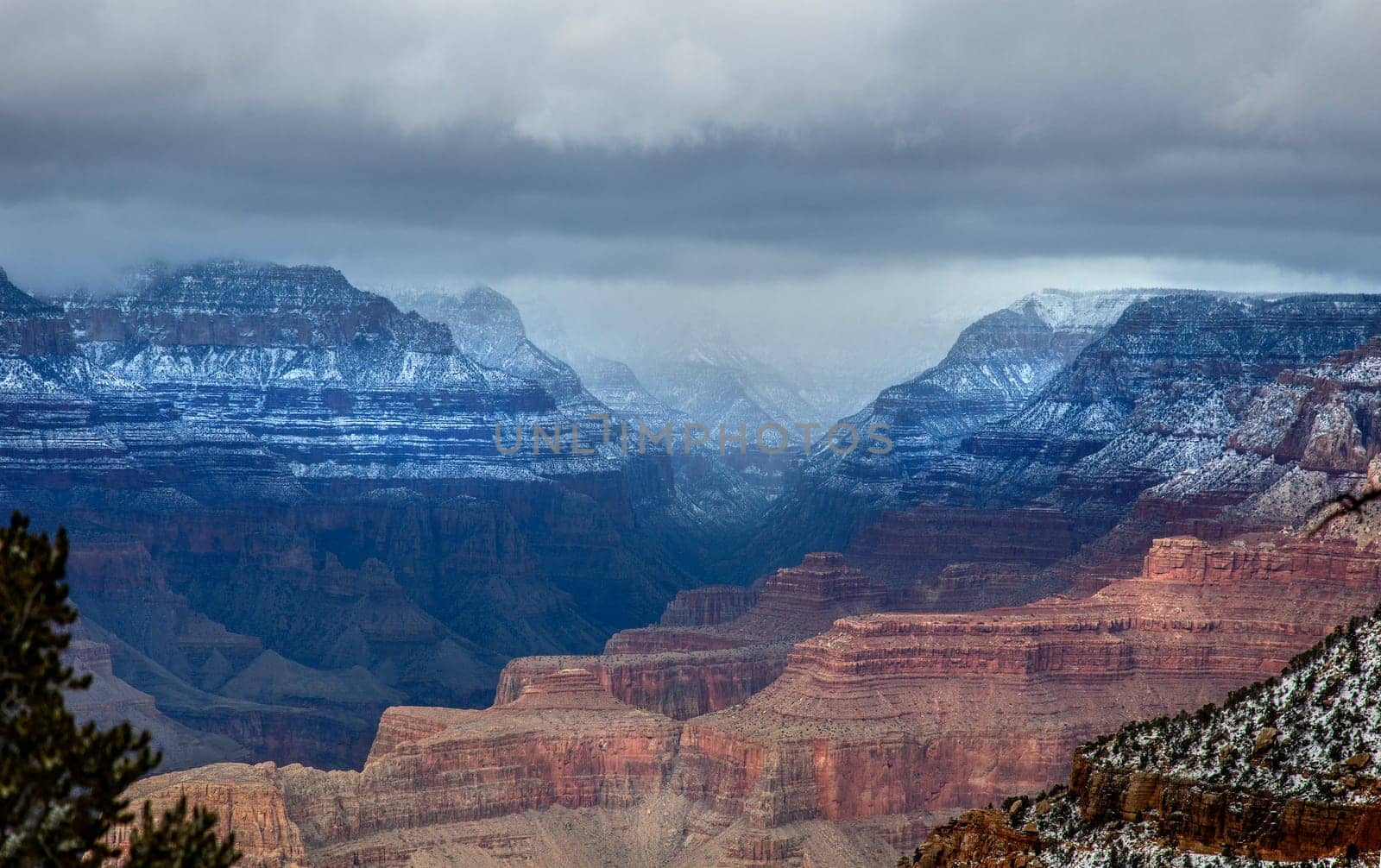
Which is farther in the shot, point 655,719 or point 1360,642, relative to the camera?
point 655,719

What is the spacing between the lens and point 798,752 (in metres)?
148

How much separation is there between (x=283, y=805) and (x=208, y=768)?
35.1ft

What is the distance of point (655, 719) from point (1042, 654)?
2794cm

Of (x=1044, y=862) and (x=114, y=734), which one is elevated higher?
(x=114, y=734)

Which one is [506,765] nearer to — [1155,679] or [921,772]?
[921,772]

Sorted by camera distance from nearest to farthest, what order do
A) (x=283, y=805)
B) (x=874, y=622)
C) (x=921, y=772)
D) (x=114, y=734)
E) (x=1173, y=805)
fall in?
1. (x=114, y=734)
2. (x=1173, y=805)
3. (x=283, y=805)
4. (x=921, y=772)
5. (x=874, y=622)

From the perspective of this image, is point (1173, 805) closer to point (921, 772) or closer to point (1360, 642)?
point (1360, 642)

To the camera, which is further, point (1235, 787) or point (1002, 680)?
point (1002, 680)

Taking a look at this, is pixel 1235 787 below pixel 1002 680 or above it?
above

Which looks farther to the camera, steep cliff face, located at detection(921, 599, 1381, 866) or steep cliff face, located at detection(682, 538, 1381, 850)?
steep cliff face, located at detection(682, 538, 1381, 850)

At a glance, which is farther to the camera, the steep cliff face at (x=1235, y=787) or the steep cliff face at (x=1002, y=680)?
the steep cliff face at (x=1002, y=680)

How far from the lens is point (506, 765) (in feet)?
496

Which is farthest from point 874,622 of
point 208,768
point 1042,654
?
point 208,768

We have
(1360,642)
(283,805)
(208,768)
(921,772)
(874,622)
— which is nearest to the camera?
(1360,642)
